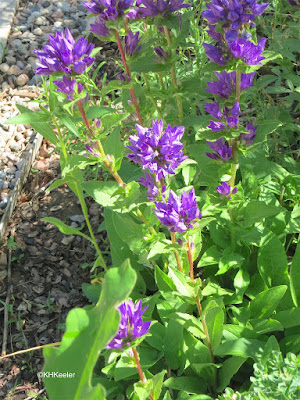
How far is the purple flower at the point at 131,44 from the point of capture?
2199mm

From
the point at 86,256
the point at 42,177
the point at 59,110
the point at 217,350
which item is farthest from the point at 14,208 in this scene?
the point at 217,350

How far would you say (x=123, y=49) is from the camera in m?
2.20

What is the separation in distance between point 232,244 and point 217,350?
0.56 meters

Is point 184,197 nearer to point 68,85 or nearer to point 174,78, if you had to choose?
point 68,85

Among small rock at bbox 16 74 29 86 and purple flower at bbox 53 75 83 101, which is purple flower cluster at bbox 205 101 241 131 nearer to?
purple flower at bbox 53 75 83 101

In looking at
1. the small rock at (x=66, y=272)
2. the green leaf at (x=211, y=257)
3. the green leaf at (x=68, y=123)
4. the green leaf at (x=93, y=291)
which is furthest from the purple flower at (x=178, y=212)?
the small rock at (x=66, y=272)

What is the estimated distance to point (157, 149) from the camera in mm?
1792

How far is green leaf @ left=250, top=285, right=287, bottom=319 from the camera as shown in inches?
91.5

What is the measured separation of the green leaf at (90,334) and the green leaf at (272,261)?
1.61 meters

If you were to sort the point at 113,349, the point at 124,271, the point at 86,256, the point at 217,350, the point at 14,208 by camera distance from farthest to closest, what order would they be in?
the point at 14,208 → the point at 86,256 → the point at 217,350 → the point at 113,349 → the point at 124,271

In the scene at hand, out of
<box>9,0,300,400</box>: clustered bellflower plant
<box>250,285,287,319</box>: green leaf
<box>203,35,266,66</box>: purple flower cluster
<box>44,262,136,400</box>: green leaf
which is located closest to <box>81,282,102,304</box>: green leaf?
<box>9,0,300,400</box>: clustered bellflower plant

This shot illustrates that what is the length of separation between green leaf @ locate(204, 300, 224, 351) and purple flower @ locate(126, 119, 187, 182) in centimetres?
70

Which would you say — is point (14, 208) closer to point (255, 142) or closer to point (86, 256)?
point (86, 256)

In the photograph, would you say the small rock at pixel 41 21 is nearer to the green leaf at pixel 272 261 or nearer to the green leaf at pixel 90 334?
the green leaf at pixel 272 261
